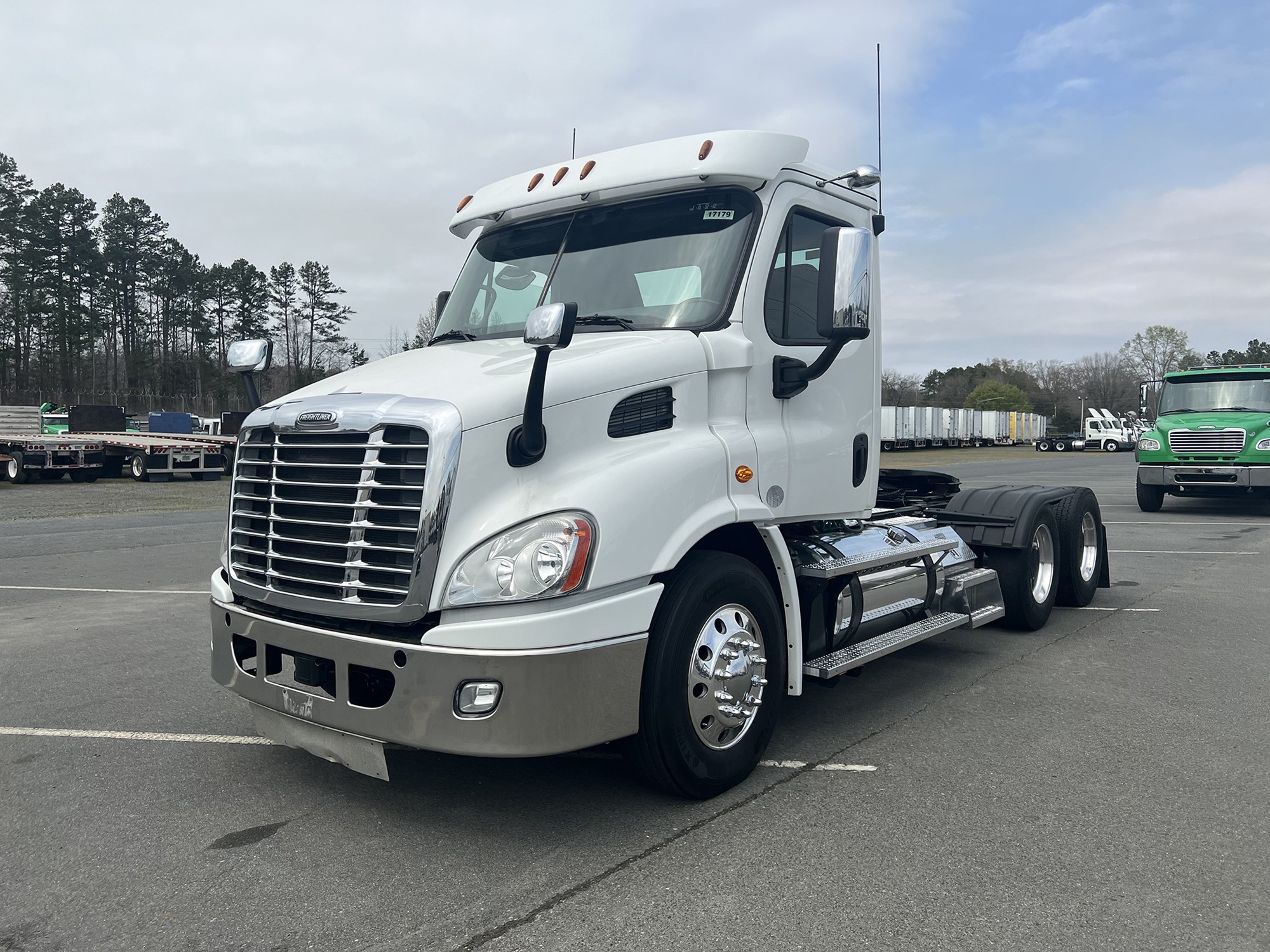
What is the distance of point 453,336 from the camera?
16.0 feet

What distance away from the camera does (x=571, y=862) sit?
11.2 feet

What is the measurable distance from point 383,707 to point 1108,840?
8.84 ft

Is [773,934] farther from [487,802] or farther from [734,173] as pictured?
[734,173]

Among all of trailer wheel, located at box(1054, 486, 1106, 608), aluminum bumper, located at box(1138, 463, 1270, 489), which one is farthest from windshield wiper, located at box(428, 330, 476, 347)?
aluminum bumper, located at box(1138, 463, 1270, 489)

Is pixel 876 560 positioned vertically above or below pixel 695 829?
above

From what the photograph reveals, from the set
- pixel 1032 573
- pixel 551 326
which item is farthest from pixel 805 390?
pixel 1032 573

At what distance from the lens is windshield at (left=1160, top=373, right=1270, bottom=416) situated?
17.1 m

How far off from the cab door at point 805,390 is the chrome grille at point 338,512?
1.61m

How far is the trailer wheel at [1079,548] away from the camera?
7820mm

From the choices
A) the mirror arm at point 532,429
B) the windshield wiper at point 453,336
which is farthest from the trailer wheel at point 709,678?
the windshield wiper at point 453,336

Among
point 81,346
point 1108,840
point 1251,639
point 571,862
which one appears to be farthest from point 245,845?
point 81,346

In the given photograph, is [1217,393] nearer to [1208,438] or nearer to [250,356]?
[1208,438]

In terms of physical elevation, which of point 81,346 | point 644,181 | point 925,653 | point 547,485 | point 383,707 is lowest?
point 925,653

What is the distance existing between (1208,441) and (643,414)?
1659 cm
